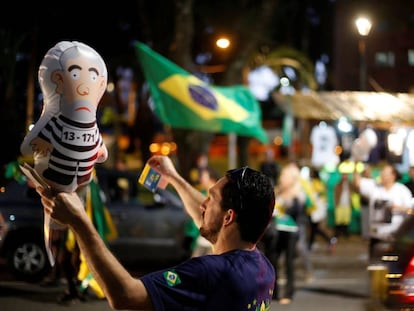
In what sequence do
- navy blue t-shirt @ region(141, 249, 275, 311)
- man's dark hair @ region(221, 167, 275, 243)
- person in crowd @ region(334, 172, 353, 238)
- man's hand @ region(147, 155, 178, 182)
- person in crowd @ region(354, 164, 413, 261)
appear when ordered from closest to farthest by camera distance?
1. navy blue t-shirt @ region(141, 249, 275, 311)
2. man's dark hair @ region(221, 167, 275, 243)
3. man's hand @ region(147, 155, 178, 182)
4. person in crowd @ region(354, 164, 413, 261)
5. person in crowd @ region(334, 172, 353, 238)

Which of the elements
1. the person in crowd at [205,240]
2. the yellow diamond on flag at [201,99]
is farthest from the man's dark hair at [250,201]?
the yellow diamond on flag at [201,99]

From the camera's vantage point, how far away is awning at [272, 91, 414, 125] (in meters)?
17.7

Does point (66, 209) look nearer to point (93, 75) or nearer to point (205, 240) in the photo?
point (93, 75)

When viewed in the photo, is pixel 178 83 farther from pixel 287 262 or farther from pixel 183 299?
pixel 183 299

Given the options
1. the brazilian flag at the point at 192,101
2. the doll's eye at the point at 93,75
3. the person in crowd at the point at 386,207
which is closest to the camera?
the doll's eye at the point at 93,75

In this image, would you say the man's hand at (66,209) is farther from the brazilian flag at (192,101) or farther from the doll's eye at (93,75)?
the brazilian flag at (192,101)

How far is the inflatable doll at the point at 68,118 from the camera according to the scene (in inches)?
137

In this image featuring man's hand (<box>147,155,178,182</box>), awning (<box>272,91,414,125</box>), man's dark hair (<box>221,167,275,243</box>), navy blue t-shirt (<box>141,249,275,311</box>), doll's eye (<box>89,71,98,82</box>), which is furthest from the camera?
awning (<box>272,91,414,125</box>)

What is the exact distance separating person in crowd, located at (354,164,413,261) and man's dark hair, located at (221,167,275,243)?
306 inches

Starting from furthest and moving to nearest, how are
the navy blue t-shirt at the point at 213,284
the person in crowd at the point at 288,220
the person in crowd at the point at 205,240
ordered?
the person in crowd at the point at 288,220 < the person in crowd at the point at 205,240 < the navy blue t-shirt at the point at 213,284

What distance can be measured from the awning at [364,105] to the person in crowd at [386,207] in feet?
20.8

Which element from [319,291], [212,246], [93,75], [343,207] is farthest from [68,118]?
[343,207]

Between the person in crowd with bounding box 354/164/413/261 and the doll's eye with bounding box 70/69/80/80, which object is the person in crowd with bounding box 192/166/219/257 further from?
the doll's eye with bounding box 70/69/80/80

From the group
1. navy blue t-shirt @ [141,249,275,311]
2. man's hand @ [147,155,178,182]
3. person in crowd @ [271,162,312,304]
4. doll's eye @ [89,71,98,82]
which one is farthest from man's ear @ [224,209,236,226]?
person in crowd @ [271,162,312,304]
